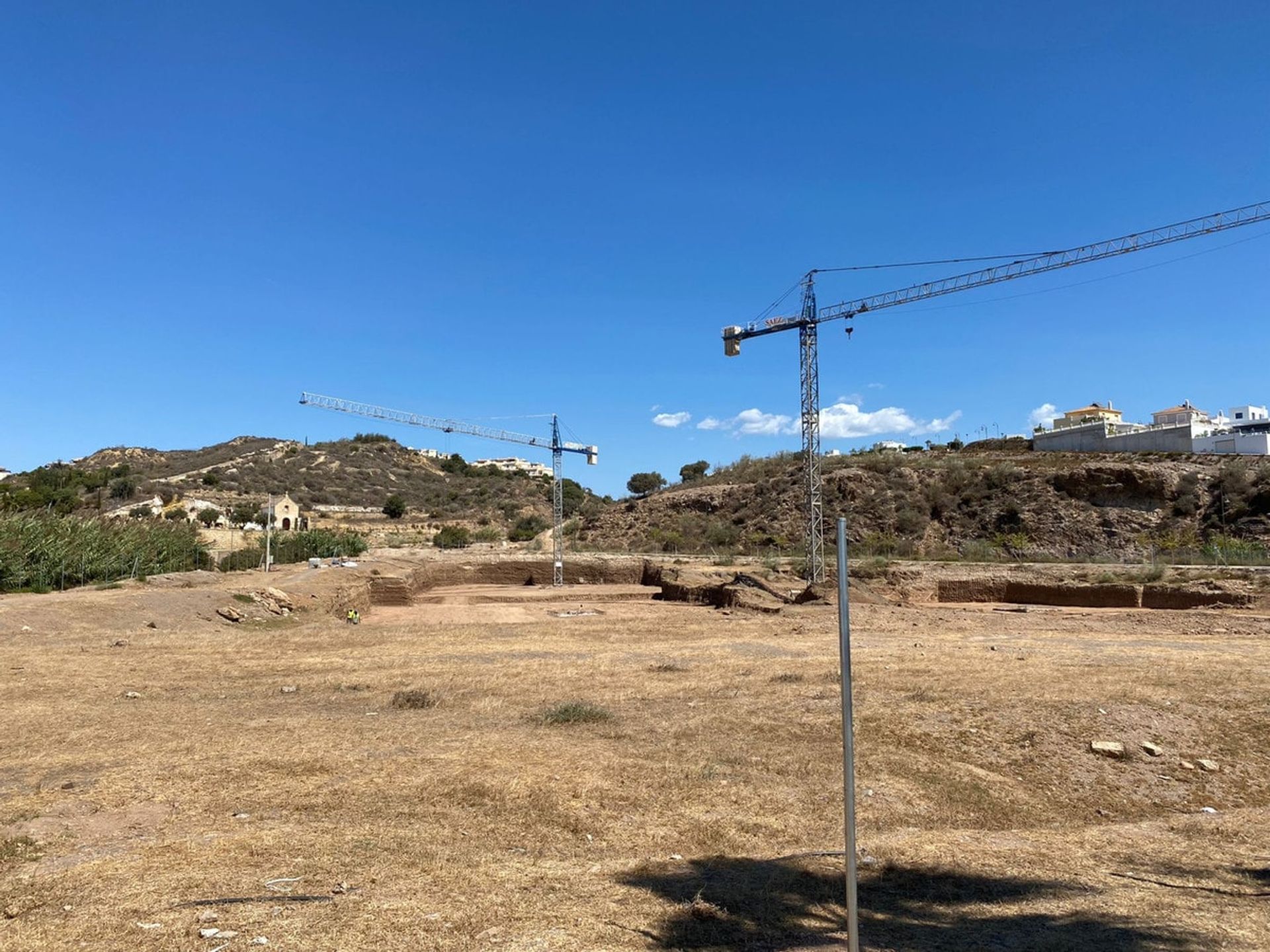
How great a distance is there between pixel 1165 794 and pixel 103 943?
9594mm

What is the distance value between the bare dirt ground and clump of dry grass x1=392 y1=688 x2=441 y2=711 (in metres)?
0.10

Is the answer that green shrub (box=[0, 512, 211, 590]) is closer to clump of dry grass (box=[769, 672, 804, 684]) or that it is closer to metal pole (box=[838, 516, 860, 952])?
clump of dry grass (box=[769, 672, 804, 684])

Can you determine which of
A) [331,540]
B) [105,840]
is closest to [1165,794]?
[105,840]

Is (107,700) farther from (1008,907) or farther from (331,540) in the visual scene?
(331,540)

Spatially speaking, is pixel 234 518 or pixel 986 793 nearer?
Result: pixel 986 793

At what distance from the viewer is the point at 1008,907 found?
5.43 metres

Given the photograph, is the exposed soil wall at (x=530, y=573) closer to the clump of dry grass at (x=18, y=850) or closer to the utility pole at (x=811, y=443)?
the utility pole at (x=811, y=443)

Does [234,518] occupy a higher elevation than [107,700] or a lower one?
higher

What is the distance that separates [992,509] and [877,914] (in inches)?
2144

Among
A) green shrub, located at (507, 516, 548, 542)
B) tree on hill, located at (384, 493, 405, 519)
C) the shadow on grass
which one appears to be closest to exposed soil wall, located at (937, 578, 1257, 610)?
the shadow on grass

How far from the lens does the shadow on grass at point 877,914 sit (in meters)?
4.80

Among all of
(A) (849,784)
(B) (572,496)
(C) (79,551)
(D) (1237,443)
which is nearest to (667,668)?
(A) (849,784)

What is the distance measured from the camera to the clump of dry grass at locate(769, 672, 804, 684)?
1428 centimetres

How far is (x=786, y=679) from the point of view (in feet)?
47.6
